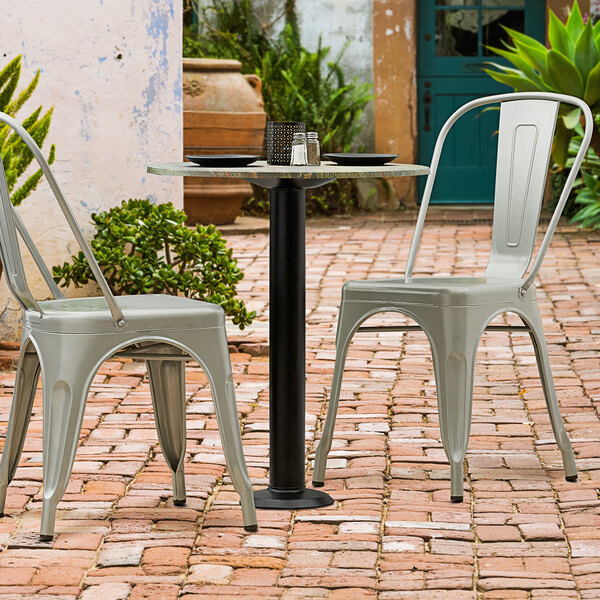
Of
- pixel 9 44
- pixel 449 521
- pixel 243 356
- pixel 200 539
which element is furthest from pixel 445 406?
pixel 9 44

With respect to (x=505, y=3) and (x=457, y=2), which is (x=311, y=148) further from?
(x=505, y=3)

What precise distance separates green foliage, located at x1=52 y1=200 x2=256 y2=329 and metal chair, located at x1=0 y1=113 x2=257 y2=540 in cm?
217

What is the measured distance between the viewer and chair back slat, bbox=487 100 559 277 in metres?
3.71

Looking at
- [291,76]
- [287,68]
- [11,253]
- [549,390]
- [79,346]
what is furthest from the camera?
[287,68]

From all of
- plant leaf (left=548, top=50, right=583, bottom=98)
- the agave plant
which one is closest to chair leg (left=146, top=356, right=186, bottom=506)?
the agave plant

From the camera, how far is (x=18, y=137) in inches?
197

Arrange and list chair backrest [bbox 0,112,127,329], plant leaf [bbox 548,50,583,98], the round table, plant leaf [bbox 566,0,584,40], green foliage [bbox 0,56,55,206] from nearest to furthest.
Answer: chair backrest [bbox 0,112,127,329] < the round table < green foliage [bbox 0,56,55,206] < plant leaf [bbox 548,50,583,98] < plant leaf [bbox 566,0,584,40]

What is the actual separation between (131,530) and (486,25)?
925 cm

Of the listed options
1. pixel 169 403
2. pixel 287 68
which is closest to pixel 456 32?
pixel 287 68

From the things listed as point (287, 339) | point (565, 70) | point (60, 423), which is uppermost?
point (565, 70)

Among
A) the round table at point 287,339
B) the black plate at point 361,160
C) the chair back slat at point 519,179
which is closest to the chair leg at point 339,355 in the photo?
the round table at point 287,339

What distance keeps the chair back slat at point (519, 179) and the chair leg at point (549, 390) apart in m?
0.20

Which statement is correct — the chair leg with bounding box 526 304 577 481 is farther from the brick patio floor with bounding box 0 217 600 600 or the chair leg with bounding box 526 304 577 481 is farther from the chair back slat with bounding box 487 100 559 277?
the chair back slat with bounding box 487 100 559 277

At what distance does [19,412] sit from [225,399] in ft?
1.88
